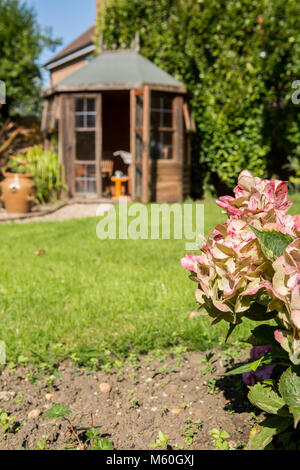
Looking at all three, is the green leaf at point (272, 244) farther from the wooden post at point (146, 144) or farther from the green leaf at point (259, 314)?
the wooden post at point (146, 144)

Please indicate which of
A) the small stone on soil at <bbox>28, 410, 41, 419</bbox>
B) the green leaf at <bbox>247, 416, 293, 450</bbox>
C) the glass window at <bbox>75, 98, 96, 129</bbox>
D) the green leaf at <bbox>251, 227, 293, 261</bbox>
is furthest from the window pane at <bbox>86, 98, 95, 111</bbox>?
the green leaf at <bbox>247, 416, 293, 450</bbox>

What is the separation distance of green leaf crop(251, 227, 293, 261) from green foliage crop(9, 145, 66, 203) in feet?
28.3

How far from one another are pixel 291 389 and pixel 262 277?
0.37 metres

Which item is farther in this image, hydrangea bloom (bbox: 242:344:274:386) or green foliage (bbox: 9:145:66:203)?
green foliage (bbox: 9:145:66:203)

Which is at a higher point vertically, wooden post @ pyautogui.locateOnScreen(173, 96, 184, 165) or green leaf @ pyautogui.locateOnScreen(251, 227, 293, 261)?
wooden post @ pyautogui.locateOnScreen(173, 96, 184, 165)

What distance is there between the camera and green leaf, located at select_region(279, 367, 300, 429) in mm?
1253

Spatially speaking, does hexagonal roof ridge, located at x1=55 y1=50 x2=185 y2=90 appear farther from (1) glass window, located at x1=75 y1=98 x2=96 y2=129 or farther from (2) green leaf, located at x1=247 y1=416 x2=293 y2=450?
(2) green leaf, located at x1=247 y1=416 x2=293 y2=450

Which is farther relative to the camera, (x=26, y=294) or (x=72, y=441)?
(x=26, y=294)

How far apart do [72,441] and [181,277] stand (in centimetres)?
218

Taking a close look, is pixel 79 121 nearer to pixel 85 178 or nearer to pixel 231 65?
pixel 85 178

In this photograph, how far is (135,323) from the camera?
3049 millimetres
